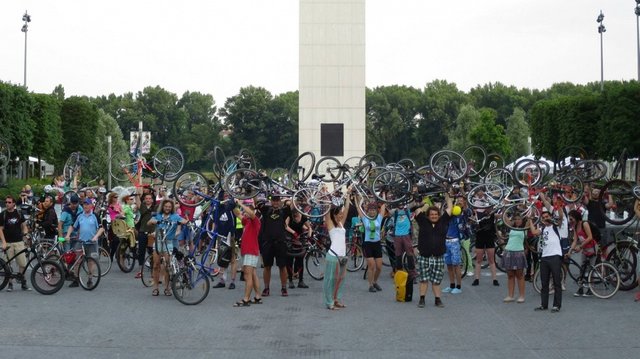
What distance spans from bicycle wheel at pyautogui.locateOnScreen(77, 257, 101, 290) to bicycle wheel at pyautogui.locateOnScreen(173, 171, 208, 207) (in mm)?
2213

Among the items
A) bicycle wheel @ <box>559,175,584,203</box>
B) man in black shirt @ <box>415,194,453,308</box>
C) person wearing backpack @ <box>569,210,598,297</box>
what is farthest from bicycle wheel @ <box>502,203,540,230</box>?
man in black shirt @ <box>415,194,453,308</box>

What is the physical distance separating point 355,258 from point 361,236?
66 cm

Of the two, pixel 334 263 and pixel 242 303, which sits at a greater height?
pixel 334 263

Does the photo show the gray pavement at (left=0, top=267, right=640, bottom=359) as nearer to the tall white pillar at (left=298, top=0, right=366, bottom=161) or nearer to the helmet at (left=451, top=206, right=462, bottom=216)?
the helmet at (left=451, top=206, right=462, bottom=216)

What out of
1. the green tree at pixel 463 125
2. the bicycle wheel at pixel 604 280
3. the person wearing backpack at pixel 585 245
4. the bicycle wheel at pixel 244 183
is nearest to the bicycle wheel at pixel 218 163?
the bicycle wheel at pixel 244 183

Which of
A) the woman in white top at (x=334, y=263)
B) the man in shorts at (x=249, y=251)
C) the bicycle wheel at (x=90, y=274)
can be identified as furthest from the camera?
the bicycle wheel at (x=90, y=274)

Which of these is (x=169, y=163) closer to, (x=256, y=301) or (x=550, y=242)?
(x=256, y=301)

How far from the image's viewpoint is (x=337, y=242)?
15.8m

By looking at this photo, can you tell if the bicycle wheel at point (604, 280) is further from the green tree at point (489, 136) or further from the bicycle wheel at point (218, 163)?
the green tree at point (489, 136)

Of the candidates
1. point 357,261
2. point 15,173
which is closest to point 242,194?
point 357,261

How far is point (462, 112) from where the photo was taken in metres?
98.6

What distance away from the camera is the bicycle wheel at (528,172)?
62.3 ft

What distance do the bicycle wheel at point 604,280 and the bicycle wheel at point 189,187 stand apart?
25.0 feet

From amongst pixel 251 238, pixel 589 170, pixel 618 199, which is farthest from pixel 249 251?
pixel 618 199
